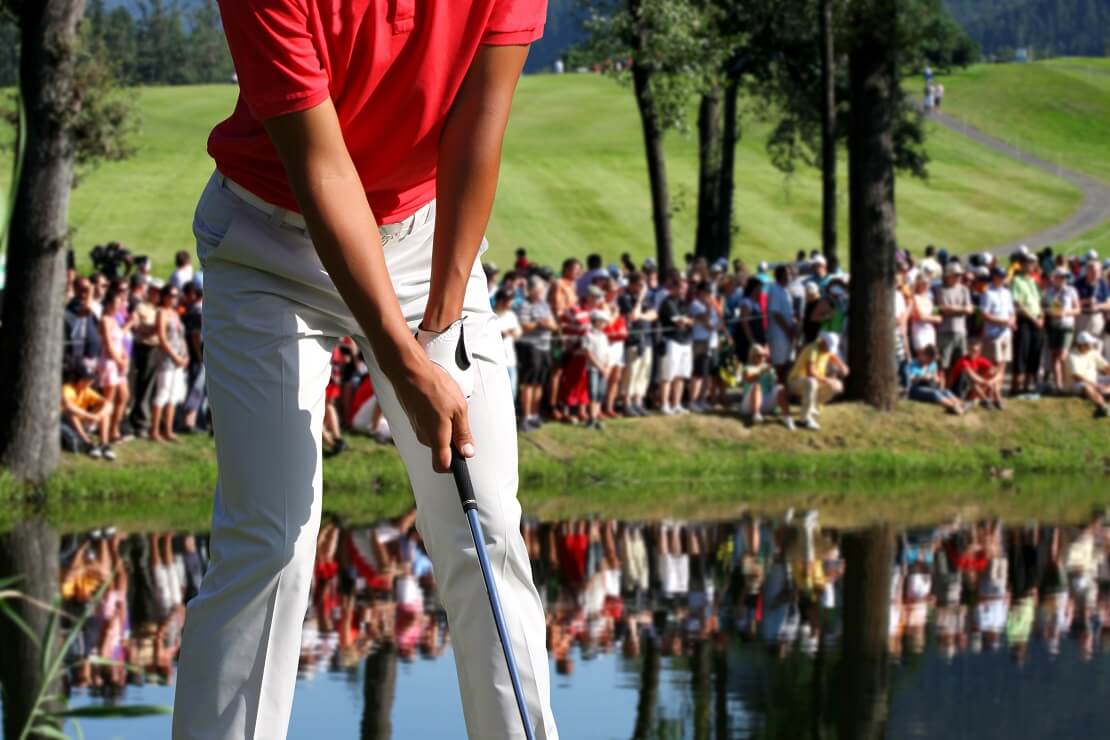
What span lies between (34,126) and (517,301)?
16.1ft

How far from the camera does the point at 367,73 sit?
3672 millimetres

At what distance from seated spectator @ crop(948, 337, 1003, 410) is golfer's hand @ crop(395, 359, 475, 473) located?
61.7 ft

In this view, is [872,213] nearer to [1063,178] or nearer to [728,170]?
[728,170]

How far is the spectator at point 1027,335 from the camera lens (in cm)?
2289

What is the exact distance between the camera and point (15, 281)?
55.6 feet

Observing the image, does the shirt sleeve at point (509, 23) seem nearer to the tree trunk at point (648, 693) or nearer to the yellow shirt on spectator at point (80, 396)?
the tree trunk at point (648, 693)

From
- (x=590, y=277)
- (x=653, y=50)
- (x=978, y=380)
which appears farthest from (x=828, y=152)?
(x=590, y=277)

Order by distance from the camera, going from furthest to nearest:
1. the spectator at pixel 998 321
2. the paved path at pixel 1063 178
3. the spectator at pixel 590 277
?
the paved path at pixel 1063 178
the spectator at pixel 998 321
the spectator at pixel 590 277

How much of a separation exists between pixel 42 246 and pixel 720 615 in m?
8.50

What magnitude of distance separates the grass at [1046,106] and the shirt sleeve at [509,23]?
218ft

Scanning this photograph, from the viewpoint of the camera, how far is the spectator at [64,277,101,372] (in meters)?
17.4

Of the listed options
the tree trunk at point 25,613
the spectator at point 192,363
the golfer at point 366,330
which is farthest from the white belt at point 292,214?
the spectator at point 192,363

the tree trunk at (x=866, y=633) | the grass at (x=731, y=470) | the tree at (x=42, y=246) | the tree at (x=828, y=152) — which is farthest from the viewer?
the tree at (x=828, y=152)

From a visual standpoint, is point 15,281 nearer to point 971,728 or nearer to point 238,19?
point 971,728
